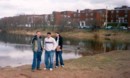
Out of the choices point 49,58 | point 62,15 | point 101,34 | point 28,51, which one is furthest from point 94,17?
point 49,58

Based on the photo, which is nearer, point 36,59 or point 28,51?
point 36,59

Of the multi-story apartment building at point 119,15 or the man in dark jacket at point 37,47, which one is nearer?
the man in dark jacket at point 37,47

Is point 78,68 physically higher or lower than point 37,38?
lower

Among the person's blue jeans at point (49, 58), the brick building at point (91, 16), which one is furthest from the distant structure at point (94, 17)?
the person's blue jeans at point (49, 58)

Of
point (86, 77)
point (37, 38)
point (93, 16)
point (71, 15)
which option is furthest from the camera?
point (71, 15)

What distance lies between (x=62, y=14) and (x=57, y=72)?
13613cm

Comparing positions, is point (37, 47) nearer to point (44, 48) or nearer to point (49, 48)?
point (44, 48)

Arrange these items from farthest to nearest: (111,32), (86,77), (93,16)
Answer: (93,16) < (111,32) < (86,77)

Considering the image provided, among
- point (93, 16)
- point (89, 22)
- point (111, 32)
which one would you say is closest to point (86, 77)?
point (111, 32)

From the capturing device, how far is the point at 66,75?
14.6m

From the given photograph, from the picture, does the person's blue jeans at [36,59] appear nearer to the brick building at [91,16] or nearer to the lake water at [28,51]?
the lake water at [28,51]

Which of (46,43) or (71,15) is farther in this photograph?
(71,15)

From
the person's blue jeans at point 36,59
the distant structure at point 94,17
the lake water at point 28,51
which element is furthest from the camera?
the distant structure at point 94,17

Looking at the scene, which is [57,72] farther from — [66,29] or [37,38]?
[66,29]
